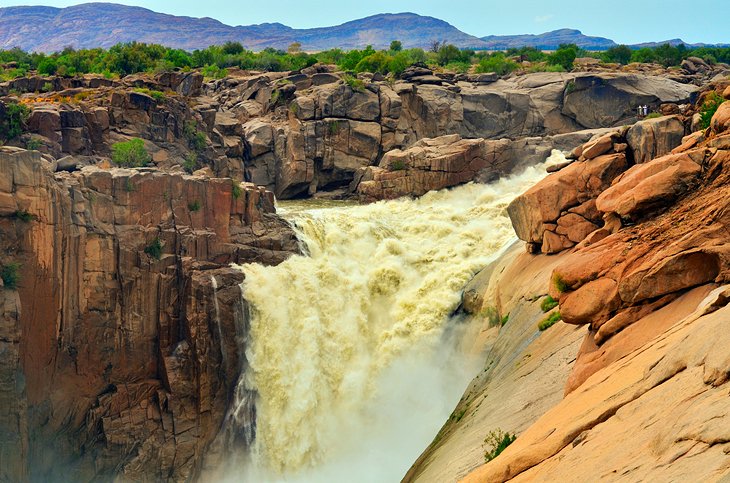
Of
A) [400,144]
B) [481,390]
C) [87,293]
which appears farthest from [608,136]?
[400,144]

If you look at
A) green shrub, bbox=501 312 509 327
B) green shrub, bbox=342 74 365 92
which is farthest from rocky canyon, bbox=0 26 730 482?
green shrub, bbox=342 74 365 92

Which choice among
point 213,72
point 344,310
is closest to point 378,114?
point 213,72

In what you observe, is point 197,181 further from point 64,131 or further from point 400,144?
point 400,144

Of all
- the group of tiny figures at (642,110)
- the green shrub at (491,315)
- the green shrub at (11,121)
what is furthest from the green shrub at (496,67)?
the green shrub at (491,315)

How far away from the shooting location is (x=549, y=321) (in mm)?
24469

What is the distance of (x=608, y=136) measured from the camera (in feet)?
96.8

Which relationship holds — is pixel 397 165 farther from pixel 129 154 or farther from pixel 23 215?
pixel 23 215

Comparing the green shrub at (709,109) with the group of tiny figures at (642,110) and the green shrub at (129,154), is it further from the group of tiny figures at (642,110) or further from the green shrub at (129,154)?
the group of tiny figures at (642,110)

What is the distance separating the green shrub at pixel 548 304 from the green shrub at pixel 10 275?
70.9 ft

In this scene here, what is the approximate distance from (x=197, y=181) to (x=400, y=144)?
30.9m

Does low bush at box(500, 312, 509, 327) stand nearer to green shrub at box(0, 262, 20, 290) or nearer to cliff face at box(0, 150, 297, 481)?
cliff face at box(0, 150, 297, 481)

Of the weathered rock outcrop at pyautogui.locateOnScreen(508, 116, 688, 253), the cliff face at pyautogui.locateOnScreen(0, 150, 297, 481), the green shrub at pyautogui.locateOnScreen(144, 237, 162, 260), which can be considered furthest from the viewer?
the green shrub at pyautogui.locateOnScreen(144, 237, 162, 260)

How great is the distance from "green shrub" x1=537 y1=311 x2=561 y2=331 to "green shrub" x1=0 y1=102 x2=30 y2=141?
33.3 metres

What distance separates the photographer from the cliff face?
3222 cm
